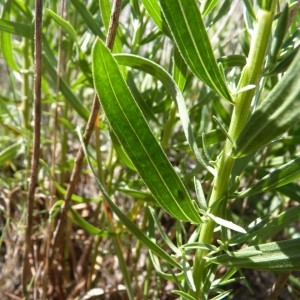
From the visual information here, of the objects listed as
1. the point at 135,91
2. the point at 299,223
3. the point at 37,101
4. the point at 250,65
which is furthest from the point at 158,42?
the point at 299,223

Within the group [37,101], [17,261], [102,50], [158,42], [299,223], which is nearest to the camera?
[102,50]

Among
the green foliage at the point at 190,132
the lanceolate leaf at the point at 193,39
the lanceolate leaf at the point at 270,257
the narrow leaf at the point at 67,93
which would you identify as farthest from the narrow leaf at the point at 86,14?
the lanceolate leaf at the point at 270,257

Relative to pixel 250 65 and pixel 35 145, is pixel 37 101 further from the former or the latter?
pixel 250 65

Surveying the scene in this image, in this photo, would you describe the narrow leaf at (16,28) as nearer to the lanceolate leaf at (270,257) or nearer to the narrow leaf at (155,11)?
the narrow leaf at (155,11)

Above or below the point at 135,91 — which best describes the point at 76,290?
below

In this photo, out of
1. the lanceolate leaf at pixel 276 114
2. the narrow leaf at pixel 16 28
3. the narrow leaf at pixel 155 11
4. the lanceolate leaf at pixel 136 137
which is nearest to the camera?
the lanceolate leaf at pixel 276 114
